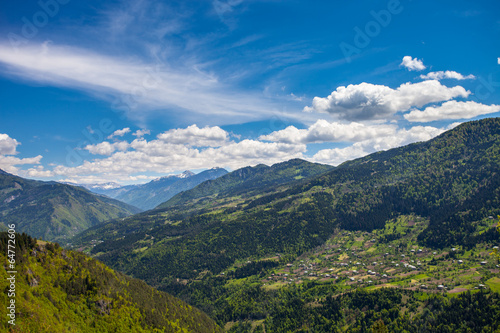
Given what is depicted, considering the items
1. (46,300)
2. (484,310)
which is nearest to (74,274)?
(46,300)

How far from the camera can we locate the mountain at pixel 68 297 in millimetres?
89000

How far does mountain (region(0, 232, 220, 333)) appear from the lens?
89000 mm

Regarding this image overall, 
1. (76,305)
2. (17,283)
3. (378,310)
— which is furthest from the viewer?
(378,310)

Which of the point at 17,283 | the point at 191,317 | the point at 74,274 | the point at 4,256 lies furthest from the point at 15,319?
the point at 191,317

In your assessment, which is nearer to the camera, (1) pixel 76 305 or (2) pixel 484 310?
(1) pixel 76 305

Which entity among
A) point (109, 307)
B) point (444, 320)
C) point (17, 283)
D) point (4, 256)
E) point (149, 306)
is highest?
point (4, 256)

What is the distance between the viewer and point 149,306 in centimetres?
16138

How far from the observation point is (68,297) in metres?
118

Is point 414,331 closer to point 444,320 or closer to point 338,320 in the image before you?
point 444,320

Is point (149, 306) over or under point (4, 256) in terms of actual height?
under

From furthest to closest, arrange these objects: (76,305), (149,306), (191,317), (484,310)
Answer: (191,317) < (149,306) < (484,310) < (76,305)

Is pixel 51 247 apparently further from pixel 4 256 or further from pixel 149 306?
pixel 149 306

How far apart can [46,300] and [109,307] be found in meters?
34.5

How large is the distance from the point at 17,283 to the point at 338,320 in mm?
199999
